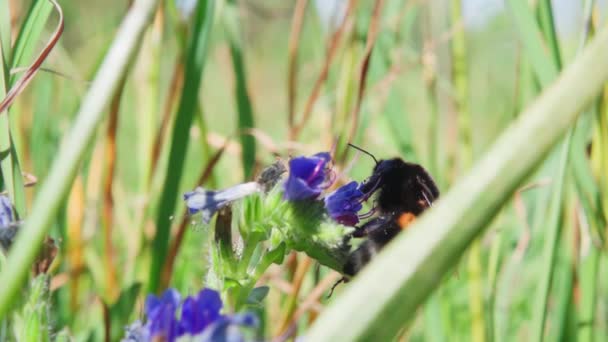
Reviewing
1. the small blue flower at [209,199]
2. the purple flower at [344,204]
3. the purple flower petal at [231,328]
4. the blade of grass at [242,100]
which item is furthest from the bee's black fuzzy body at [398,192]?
the purple flower petal at [231,328]

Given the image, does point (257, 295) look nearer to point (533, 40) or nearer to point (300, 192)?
point (300, 192)

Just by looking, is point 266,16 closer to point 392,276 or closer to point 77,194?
point 77,194

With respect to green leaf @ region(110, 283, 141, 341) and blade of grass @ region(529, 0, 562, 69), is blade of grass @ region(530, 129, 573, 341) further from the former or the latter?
green leaf @ region(110, 283, 141, 341)

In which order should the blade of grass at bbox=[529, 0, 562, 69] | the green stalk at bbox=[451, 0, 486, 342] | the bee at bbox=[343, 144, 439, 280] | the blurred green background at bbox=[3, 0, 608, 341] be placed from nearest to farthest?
the bee at bbox=[343, 144, 439, 280] < the blade of grass at bbox=[529, 0, 562, 69] < the blurred green background at bbox=[3, 0, 608, 341] < the green stalk at bbox=[451, 0, 486, 342]

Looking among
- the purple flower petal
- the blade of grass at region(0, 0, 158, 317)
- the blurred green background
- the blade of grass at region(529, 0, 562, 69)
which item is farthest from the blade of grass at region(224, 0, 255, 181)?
the purple flower petal

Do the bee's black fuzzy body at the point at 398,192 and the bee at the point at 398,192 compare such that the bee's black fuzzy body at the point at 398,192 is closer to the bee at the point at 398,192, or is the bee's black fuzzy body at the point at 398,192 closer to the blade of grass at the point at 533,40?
the bee at the point at 398,192

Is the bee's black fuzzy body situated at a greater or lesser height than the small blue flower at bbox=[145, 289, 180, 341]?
lesser
